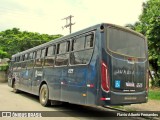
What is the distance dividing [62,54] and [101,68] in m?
3.00

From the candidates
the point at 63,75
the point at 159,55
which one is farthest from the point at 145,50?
the point at 159,55

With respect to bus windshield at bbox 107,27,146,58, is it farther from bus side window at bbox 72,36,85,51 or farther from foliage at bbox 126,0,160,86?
foliage at bbox 126,0,160,86

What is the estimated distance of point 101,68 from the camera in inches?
336

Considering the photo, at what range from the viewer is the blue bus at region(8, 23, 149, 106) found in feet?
28.2

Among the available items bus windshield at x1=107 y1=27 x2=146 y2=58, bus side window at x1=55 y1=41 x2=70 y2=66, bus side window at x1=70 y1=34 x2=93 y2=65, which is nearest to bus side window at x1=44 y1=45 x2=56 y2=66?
bus side window at x1=55 y1=41 x2=70 y2=66

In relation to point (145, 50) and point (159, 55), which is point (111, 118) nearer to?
point (145, 50)

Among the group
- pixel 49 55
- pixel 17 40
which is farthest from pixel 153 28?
pixel 17 40

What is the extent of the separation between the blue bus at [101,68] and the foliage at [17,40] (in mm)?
30773

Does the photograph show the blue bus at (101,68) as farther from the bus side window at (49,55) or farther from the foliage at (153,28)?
the foliage at (153,28)

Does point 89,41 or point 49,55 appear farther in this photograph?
point 49,55

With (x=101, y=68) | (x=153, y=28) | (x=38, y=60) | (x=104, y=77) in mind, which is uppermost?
(x=153, y=28)

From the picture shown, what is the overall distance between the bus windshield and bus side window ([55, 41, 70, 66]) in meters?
2.26

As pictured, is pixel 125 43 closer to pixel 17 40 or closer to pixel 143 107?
pixel 143 107

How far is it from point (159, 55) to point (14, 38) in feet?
97.1
